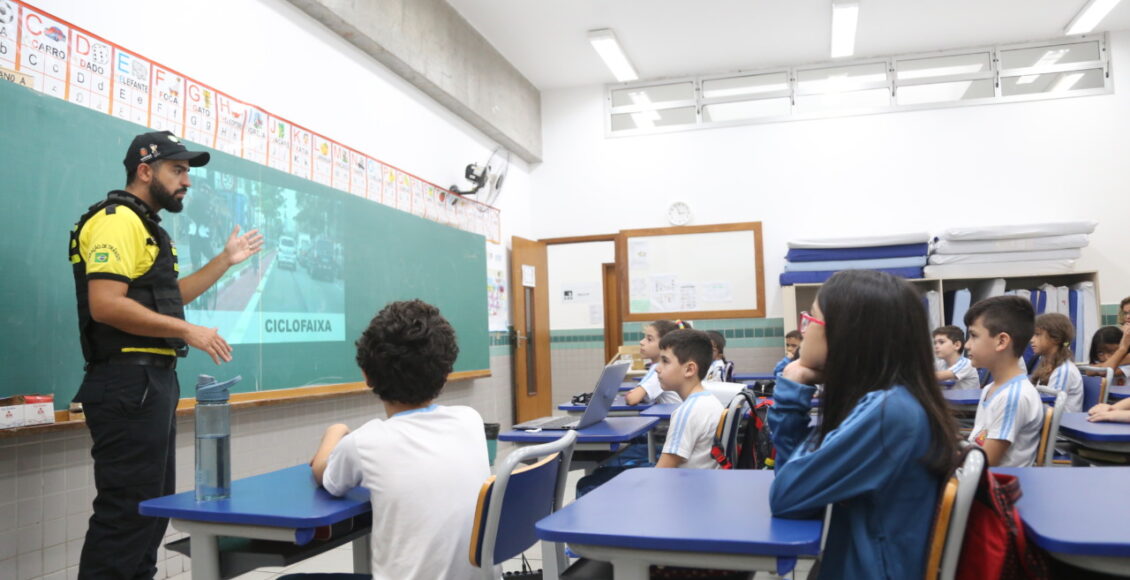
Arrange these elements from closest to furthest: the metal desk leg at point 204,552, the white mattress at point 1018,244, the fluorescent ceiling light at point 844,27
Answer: the metal desk leg at point 204,552 → the fluorescent ceiling light at point 844,27 → the white mattress at point 1018,244

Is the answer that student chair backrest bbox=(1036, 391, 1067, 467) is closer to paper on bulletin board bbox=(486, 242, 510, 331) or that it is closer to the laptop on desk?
the laptop on desk

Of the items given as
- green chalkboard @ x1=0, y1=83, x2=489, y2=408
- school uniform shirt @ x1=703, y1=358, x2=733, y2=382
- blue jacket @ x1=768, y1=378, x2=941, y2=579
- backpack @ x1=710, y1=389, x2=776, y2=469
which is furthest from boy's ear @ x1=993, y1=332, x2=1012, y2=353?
green chalkboard @ x1=0, y1=83, x2=489, y2=408

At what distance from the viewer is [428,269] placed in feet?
18.2

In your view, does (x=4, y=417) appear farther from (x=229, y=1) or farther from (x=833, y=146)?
(x=833, y=146)

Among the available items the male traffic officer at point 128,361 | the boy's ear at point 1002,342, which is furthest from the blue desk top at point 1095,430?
the male traffic officer at point 128,361

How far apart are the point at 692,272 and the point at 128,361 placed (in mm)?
5954

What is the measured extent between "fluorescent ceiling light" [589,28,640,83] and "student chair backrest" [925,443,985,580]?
5841 mm

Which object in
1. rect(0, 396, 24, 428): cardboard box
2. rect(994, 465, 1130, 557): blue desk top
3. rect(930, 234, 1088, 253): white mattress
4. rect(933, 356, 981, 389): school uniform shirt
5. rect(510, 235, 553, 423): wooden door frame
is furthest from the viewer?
rect(510, 235, 553, 423): wooden door frame

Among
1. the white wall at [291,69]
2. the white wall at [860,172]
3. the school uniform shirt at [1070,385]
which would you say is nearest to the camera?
the white wall at [291,69]

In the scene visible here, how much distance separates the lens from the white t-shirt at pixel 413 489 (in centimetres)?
154

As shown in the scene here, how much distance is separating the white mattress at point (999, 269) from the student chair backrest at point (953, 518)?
607cm

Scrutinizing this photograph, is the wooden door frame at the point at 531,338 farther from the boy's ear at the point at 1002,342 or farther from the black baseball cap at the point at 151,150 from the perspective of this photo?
the boy's ear at the point at 1002,342

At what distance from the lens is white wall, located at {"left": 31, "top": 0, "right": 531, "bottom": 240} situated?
3.26m

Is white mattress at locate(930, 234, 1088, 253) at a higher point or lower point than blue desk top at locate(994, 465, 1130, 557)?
higher
